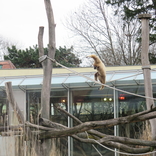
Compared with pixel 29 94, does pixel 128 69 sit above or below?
above

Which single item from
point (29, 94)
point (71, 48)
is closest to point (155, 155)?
point (29, 94)

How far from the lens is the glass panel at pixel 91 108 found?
9257mm

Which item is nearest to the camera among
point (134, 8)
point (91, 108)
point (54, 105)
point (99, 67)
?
point (99, 67)

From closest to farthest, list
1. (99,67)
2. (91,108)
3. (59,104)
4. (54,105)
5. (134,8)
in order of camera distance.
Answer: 1. (99,67)
2. (54,105)
3. (91,108)
4. (59,104)
5. (134,8)

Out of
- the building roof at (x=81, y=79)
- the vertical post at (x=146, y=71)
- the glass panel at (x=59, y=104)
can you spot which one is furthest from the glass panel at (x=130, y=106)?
the vertical post at (x=146, y=71)

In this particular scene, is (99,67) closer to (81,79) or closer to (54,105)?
(81,79)

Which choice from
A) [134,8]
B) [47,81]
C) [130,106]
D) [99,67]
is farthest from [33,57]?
[47,81]

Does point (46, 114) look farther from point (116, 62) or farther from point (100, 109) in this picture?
point (116, 62)

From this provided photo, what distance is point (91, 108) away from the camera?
Result: 9469mm

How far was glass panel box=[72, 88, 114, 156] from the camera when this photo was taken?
9257mm

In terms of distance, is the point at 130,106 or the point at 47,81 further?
the point at 130,106

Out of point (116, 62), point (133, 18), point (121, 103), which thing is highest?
point (133, 18)

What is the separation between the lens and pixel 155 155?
17.6 ft

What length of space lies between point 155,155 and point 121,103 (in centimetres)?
390
